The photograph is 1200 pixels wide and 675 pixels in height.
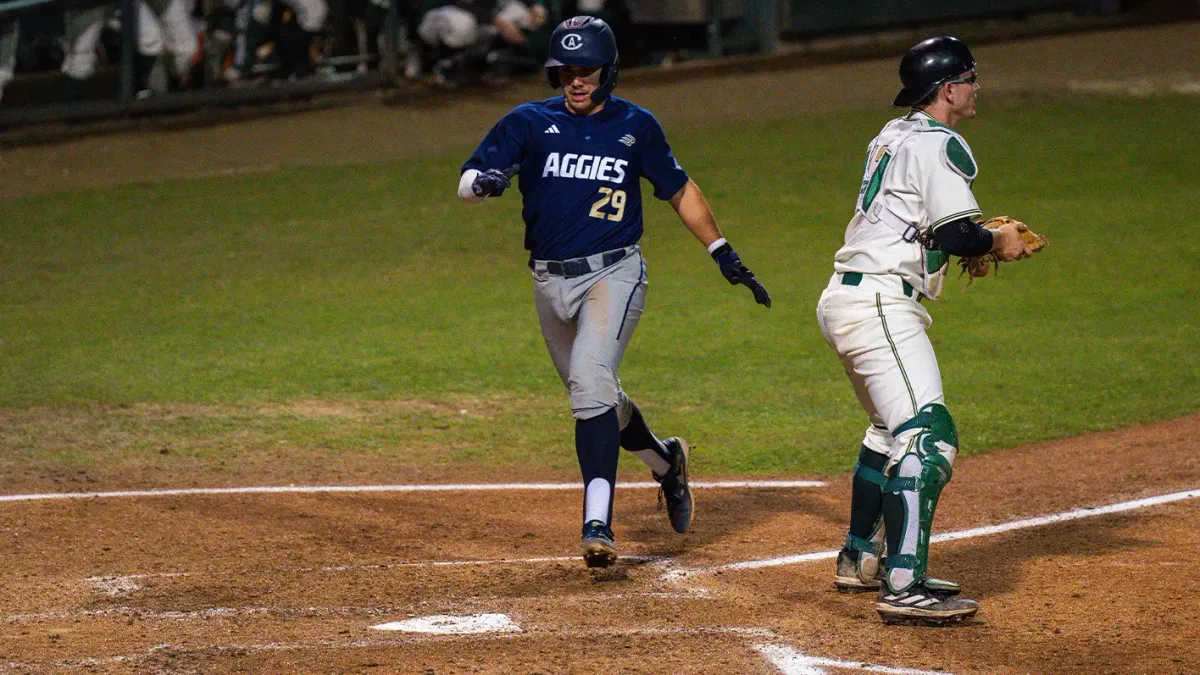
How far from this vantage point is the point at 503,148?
18.1ft

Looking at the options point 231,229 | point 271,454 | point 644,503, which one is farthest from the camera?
point 231,229

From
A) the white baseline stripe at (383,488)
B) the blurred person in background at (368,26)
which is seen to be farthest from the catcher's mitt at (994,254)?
the blurred person in background at (368,26)

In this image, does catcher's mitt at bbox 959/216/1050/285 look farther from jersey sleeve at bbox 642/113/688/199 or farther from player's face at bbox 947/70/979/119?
jersey sleeve at bbox 642/113/688/199

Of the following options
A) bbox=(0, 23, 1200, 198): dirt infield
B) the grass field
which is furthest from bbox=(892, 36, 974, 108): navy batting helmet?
bbox=(0, 23, 1200, 198): dirt infield

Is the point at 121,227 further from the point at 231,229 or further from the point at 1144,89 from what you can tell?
the point at 1144,89

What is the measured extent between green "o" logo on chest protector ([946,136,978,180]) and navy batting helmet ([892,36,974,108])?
0.74 ft

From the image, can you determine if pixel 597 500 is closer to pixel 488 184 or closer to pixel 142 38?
pixel 488 184

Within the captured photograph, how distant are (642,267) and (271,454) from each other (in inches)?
108

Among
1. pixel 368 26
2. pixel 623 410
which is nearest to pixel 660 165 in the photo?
pixel 623 410

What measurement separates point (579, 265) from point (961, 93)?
1.50 meters

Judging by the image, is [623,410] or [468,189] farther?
[623,410]

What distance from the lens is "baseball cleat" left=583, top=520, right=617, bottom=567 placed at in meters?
5.05

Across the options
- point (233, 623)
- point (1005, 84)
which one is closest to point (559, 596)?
point (233, 623)

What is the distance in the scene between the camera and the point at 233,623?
4.61 m
